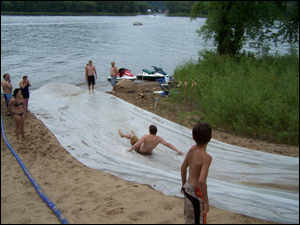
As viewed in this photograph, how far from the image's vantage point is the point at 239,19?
1750 cm

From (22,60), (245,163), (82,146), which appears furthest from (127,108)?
(22,60)

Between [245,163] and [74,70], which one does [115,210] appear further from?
[74,70]

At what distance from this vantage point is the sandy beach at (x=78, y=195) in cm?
424

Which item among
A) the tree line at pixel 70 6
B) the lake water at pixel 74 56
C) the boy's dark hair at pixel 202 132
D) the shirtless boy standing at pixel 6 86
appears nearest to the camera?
the boy's dark hair at pixel 202 132

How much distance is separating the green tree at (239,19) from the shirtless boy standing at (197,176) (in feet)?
52.1

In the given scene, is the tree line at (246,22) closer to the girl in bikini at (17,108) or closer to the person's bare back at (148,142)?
the person's bare back at (148,142)

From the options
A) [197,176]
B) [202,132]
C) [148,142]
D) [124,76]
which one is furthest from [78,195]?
[124,76]

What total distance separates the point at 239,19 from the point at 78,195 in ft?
53.9

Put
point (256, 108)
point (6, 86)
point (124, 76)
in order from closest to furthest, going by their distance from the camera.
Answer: point (256, 108) → point (6, 86) → point (124, 76)

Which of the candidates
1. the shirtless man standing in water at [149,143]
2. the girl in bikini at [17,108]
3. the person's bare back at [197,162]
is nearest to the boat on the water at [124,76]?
the girl in bikini at [17,108]

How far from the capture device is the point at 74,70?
25.5 meters

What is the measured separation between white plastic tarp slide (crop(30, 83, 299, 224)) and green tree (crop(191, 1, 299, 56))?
11030mm

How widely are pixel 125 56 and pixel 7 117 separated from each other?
24073 mm

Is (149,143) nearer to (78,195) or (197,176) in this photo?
(78,195)
